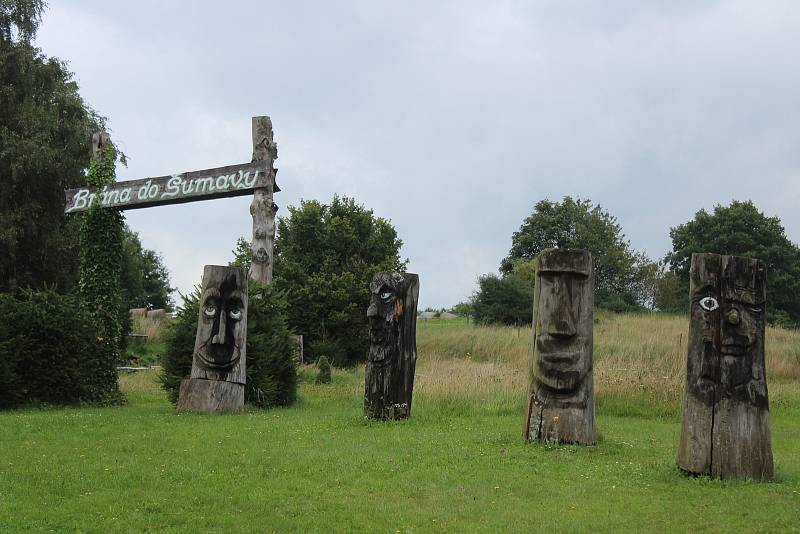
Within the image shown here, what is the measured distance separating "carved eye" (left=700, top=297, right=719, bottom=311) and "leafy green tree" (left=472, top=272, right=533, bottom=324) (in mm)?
30990

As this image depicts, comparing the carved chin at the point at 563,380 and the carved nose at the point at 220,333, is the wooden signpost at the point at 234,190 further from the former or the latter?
the carved chin at the point at 563,380

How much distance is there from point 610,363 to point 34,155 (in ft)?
61.6

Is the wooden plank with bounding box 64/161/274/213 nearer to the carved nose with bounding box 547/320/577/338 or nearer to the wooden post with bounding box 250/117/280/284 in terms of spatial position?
the wooden post with bounding box 250/117/280/284

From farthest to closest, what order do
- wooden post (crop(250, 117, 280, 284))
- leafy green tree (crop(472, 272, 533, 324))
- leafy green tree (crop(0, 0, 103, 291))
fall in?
leafy green tree (crop(472, 272, 533, 324)) → leafy green tree (crop(0, 0, 103, 291)) → wooden post (crop(250, 117, 280, 284))

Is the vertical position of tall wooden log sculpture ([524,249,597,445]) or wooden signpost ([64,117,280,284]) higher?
wooden signpost ([64,117,280,284])

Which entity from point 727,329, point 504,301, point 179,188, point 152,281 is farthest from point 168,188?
point 152,281

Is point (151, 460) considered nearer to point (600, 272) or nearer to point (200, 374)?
point (200, 374)

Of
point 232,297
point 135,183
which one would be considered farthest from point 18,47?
point 232,297

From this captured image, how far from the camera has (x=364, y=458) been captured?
29.1ft

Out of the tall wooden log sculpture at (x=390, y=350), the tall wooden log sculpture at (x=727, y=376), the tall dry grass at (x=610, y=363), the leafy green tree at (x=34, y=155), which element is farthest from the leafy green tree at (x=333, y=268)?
the tall wooden log sculpture at (x=727, y=376)

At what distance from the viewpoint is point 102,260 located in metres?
17.1

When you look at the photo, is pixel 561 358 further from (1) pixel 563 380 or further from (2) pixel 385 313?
(2) pixel 385 313

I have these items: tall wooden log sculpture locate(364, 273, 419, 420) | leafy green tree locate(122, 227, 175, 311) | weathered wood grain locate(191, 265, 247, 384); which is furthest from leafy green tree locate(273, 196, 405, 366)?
leafy green tree locate(122, 227, 175, 311)

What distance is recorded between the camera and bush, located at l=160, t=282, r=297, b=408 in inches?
585
